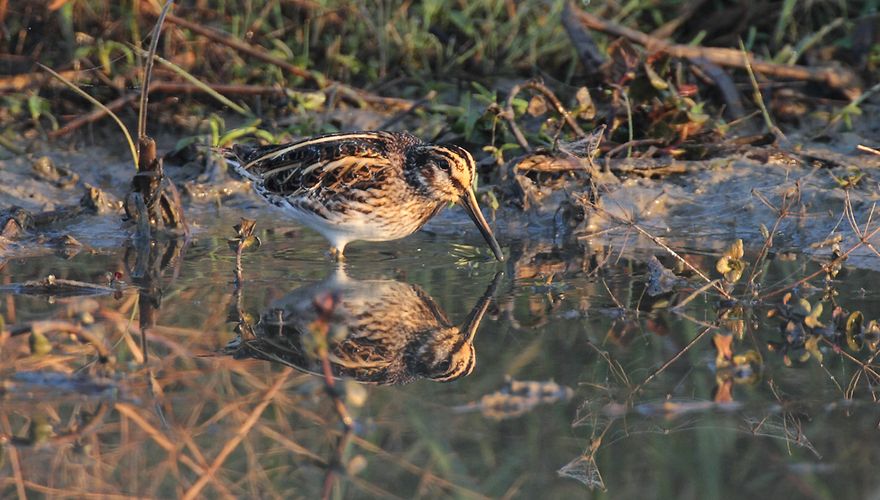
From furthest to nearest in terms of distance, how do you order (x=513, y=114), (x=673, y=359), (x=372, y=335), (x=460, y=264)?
(x=513, y=114)
(x=460, y=264)
(x=372, y=335)
(x=673, y=359)

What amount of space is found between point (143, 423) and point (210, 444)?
281 mm

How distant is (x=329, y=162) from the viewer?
6.66 meters

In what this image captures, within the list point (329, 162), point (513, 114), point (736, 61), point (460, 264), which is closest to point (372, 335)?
point (460, 264)

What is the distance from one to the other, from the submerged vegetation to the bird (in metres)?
0.21

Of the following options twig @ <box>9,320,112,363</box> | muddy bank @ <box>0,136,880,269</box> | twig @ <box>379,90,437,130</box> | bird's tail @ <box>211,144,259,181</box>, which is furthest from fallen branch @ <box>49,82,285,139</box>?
twig @ <box>9,320,112,363</box>

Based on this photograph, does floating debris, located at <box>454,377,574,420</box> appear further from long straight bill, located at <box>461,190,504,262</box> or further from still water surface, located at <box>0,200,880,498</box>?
long straight bill, located at <box>461,190,504,262</box>

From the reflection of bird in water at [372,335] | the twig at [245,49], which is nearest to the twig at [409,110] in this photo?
the twig at [245,49]

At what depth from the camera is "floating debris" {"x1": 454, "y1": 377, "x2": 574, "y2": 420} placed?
416cm

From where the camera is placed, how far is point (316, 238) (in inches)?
292

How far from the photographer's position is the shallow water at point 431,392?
3684 millimetres

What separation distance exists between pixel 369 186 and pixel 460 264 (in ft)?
2.12

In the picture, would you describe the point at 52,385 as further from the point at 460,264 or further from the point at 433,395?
the point at 460,264

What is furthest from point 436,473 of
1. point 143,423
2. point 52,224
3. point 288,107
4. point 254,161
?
point 288,107

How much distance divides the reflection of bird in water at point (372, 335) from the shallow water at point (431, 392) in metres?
0.01
